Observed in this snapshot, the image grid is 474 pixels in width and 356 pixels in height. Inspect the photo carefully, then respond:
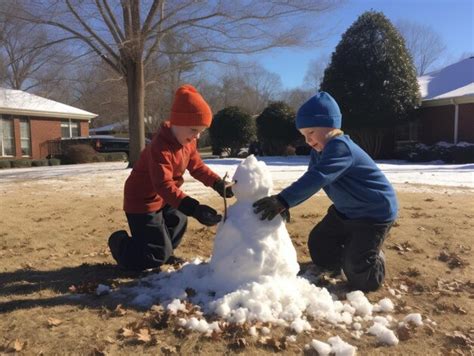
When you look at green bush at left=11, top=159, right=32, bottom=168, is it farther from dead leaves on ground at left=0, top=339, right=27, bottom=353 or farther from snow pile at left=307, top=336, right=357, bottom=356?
snow pile at left=307, top=336, right=357, bottom=356

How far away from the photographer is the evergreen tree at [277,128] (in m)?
22.4

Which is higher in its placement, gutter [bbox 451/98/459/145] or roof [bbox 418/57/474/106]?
roof [bbox 418/57/474/106]

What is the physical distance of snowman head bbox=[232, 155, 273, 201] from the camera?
10.4ft

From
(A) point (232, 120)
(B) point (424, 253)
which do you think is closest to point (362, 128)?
(A) point (232, 120)

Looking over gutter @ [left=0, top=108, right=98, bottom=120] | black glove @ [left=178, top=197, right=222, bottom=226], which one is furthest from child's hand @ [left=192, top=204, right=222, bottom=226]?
gutter @ [left=0, top=108, right=98, bottom=120]

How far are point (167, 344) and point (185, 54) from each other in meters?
13.9

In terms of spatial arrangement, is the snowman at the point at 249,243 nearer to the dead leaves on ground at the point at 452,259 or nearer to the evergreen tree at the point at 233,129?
the dead leaves on ground at the point at 452,259

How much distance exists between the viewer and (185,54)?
1540 centimetres

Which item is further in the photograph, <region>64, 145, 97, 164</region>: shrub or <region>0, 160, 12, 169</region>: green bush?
<region>64, 145, 97, 164</region>: shrub

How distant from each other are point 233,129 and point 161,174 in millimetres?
19826

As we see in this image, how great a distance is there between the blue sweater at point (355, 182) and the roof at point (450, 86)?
18453mm

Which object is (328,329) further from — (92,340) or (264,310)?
(92,340)

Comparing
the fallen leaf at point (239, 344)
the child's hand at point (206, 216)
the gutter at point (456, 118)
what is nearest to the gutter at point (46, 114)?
the gutter at point (456, 118)

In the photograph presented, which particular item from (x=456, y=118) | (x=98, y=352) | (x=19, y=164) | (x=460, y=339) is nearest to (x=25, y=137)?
(x=19, y=164)
